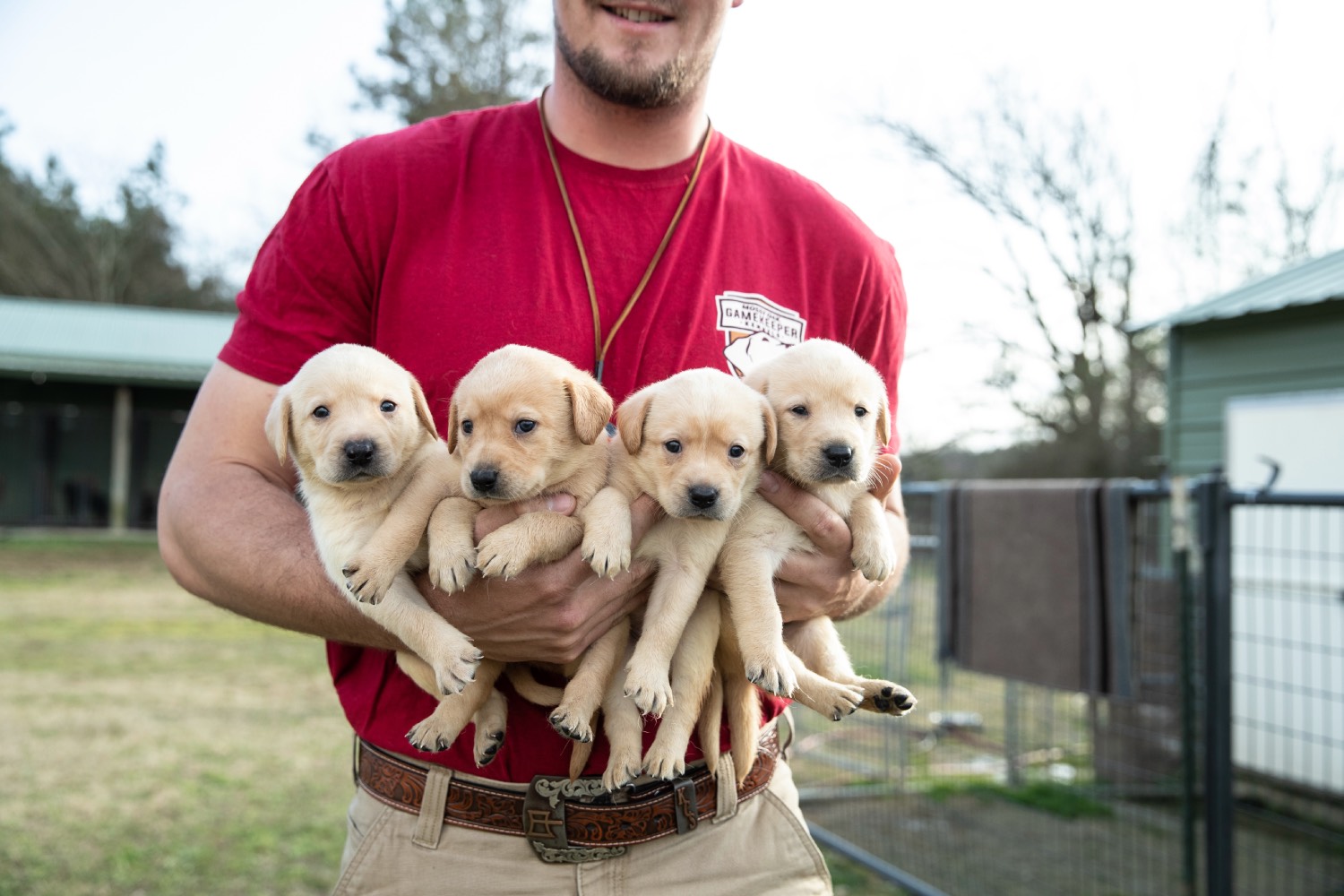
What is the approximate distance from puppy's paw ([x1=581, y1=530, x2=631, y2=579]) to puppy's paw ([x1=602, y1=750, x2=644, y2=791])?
44 cm

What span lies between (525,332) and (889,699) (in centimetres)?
129

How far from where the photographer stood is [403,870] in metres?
2.52

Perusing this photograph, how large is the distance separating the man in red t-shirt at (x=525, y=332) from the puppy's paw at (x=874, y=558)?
0.05 metres

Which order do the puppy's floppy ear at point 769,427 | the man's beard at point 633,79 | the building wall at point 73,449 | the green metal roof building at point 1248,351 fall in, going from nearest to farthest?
the puppy's floppy ear at point 769,427 → the man's beard at point 633,79 → the green metal roof building at point 1248,351 → the building wall at point 73,449

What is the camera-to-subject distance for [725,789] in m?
2.64

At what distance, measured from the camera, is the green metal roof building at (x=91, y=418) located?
965 inches

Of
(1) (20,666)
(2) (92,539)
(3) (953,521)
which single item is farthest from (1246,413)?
(2) (92,539)

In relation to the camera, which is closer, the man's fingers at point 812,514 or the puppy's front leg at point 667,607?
the puppy's front leg at point 667,607

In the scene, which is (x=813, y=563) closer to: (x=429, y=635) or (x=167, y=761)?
(x=429, y=635)

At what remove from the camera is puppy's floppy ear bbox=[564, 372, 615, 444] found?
2445mm

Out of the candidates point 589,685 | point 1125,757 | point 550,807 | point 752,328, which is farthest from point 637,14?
point 1125,757

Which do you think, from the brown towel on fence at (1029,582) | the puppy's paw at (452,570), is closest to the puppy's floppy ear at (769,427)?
the puppy's paw at (452,570)

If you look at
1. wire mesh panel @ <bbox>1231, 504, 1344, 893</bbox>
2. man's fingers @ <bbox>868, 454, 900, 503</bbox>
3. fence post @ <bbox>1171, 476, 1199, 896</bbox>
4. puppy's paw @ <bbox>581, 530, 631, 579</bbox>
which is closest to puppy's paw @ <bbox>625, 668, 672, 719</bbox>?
puppy's paw @ <bbox>581, 530, 631, 579</bbox>

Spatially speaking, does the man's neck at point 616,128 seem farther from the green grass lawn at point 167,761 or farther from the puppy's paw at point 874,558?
the green grass lawn at point 167,761
